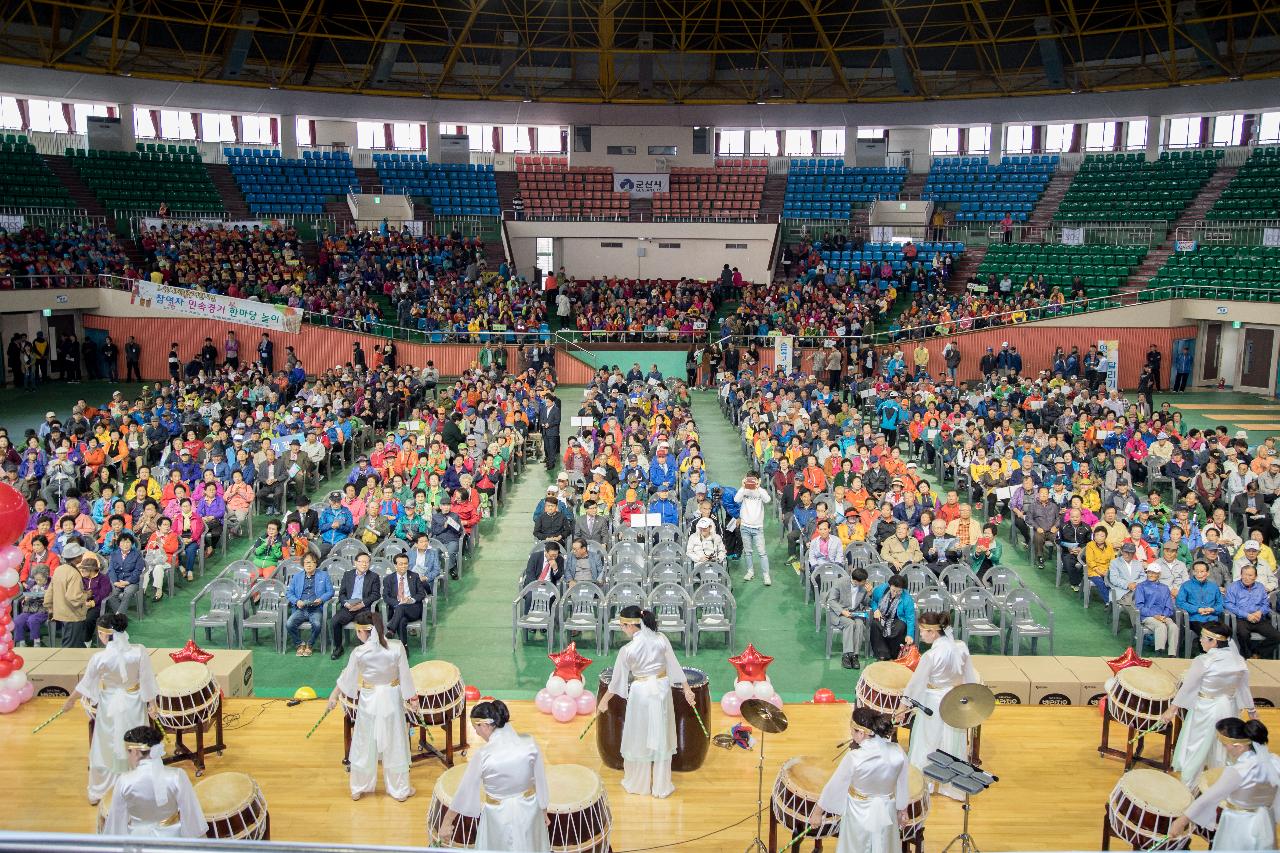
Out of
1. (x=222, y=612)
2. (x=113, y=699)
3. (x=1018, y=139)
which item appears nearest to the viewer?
(x=113, y=699)

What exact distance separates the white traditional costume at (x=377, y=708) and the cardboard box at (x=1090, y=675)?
20.7 feet

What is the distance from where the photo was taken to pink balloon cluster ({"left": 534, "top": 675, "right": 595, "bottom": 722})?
1002 cm

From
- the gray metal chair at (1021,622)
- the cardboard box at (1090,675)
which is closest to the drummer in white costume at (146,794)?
the cardboard box at (1090,675)

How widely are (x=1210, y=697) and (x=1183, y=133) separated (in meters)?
37.4

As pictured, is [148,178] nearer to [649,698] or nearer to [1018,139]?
[1018,139]

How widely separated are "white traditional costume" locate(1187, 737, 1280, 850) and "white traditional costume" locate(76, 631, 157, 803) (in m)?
7.54

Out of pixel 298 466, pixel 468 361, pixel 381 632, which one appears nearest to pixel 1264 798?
pixel 381 632

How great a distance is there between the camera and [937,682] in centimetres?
857

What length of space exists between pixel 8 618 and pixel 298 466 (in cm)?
753

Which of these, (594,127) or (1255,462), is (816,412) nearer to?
(1255,462)

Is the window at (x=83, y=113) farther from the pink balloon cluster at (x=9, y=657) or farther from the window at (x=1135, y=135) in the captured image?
the window at (x=1135, y=135)

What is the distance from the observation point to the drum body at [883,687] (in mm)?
9133

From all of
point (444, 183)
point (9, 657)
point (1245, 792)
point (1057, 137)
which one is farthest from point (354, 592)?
point (1057, 137)

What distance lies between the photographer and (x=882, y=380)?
25453 millimetres
